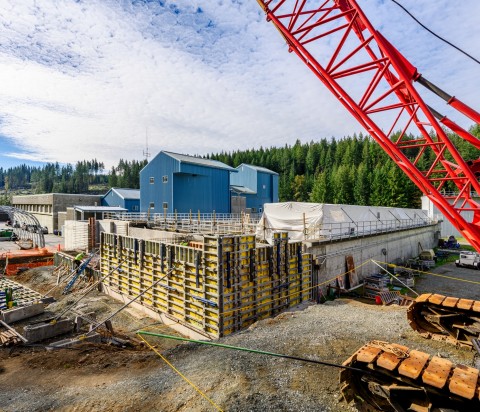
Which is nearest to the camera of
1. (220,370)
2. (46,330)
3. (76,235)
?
(220,370)

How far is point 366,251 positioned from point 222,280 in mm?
14498

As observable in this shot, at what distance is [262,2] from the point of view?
515 inches

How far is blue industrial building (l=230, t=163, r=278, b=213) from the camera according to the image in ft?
167

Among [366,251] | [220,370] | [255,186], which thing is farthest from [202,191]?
[220,370]

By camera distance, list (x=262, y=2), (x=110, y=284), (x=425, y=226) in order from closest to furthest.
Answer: (x=262, y=2), (x=110, y=284), (x=425, y=226)

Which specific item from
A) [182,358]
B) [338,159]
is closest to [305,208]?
[182,358]

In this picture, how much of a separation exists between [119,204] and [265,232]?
36.4 meters

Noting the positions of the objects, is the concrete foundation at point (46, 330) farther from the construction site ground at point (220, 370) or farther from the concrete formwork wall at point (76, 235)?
the concrete formwork wall at point (76, 235)

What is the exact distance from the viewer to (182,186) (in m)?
37.8

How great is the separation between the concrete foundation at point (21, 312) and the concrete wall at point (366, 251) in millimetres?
15847

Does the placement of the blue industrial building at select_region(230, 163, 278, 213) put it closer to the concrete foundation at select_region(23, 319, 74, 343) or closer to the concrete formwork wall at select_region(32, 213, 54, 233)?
the concrete formwork wall at select_region(32, 213, 54, 233)

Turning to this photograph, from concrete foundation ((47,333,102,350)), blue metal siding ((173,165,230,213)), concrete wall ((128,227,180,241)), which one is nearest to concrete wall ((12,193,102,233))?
blue metal siding ((173,165,230,213))

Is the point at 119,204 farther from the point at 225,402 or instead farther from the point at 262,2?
the point at 225,402

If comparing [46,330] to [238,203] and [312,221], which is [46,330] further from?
[238,203]
